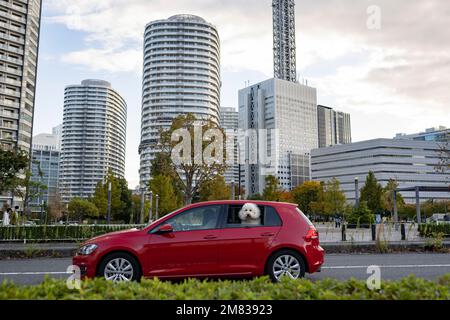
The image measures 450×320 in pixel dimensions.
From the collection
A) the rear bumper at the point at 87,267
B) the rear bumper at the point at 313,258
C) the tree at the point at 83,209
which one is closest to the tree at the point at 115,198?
the tree at the point at 83,209

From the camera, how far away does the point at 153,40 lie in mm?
142000

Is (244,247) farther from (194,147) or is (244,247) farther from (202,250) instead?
(194,147)

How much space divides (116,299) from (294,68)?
179811 millimetres

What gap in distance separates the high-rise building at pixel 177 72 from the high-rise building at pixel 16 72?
55725 millimetres

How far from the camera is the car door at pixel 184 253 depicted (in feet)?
23.9

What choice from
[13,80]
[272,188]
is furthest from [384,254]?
[13,80]

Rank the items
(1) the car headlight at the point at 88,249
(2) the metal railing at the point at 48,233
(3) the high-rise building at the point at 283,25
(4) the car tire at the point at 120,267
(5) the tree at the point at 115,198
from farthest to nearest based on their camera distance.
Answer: (3) the high-rise building at the point at 283,25, (5) the tree at the point at 115,198, (2) the metal railing at the point at 48,233, (1) the car headlight at the point at 88,249, (4) the car tire at the point at 120,267

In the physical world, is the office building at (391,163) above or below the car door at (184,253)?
above

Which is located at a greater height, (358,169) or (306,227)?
(358,169)

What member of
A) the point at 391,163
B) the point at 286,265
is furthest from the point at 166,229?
the point at 391,163

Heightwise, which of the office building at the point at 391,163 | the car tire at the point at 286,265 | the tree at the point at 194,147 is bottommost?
the car tire at the point at 286,265

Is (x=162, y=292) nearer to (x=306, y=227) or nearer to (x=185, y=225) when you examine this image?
(x=185, y=225)

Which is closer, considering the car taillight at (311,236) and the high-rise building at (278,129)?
the car taillight at (311,236)

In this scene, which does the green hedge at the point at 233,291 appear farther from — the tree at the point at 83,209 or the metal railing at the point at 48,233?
the tree at the point at 83,209
